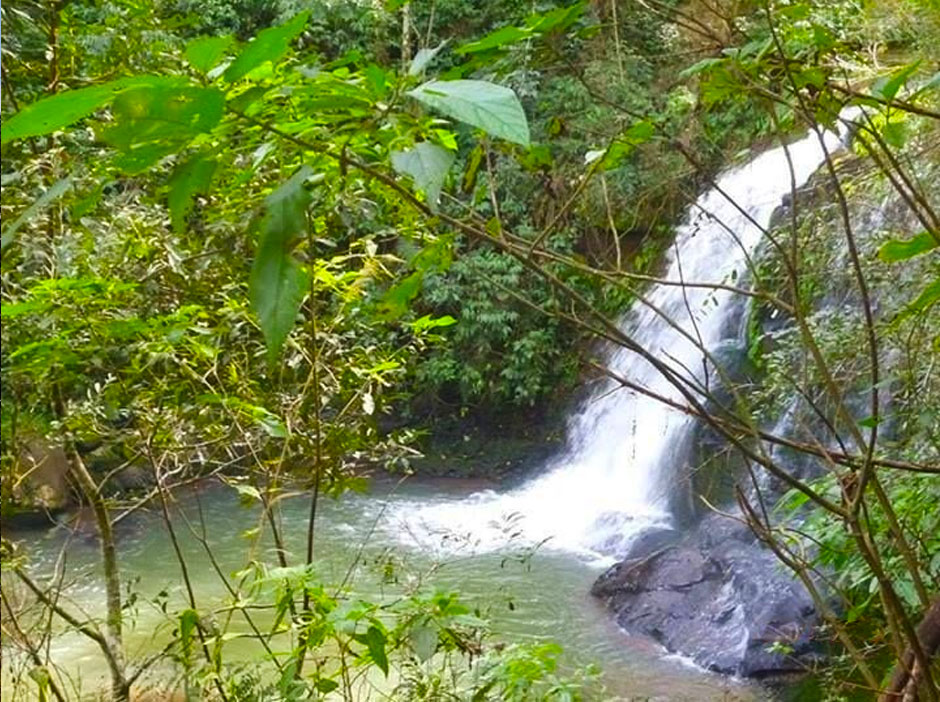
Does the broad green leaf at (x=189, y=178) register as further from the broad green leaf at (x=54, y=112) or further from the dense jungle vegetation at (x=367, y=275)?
the broad green leaf at (x=54, y=112)

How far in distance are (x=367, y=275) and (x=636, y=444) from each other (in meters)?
6.17

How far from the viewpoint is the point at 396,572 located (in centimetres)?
392

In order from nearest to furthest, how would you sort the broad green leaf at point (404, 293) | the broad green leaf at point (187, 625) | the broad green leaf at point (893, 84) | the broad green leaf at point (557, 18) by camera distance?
the broad green leaf at point (557, 18) → the broad green leaf at point (893, 84) → the broad green leaf at point (404, 293) → the broad green leaf at point (187, 625)

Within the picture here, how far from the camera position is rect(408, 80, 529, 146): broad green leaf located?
1.73 ft

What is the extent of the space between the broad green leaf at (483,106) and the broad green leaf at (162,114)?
0.39ft

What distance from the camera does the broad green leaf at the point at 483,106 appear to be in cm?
53

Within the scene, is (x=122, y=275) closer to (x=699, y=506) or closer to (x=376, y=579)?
(x=376, y=579)

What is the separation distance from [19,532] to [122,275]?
5580mm

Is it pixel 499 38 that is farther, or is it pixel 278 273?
pixel 499 38

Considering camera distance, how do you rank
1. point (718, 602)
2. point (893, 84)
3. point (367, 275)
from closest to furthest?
point (893, 84), point (367, 275), point (718, 602)

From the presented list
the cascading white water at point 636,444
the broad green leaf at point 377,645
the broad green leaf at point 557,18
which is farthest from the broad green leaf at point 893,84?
the cascading white water at point 636,444

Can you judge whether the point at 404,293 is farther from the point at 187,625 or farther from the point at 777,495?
the point at 777,495

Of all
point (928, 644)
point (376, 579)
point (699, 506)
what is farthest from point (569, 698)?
point (699, 506)

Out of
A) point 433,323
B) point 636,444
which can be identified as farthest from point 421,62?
point 636,444
